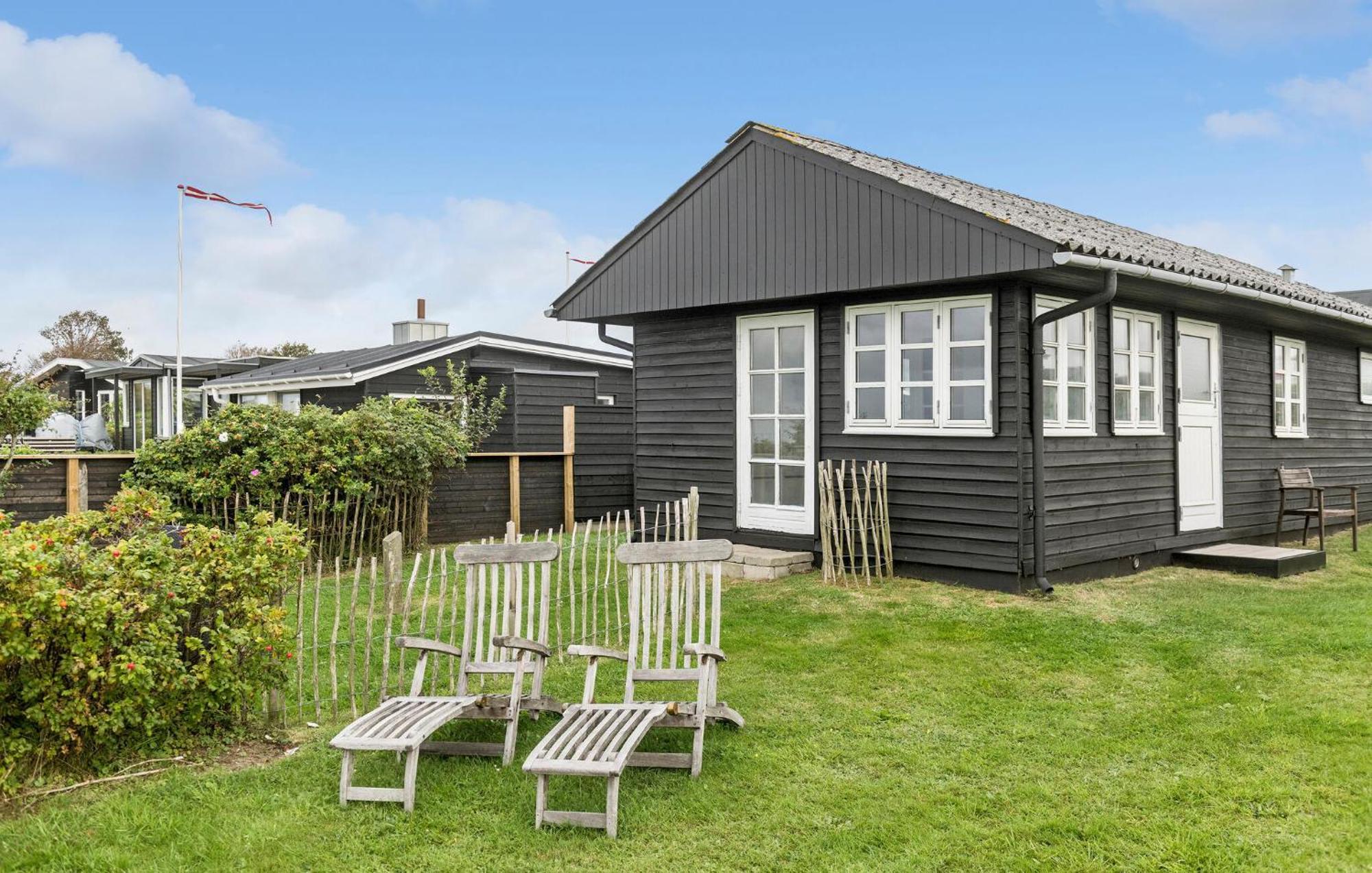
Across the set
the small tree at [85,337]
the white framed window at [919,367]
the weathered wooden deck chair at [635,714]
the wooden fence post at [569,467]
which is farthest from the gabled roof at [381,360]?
the small tree at [85,337]

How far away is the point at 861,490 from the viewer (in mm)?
9547

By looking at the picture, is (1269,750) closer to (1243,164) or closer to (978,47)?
(978,47)

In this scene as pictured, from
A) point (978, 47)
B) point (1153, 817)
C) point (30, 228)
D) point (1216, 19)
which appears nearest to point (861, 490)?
point (1153, 817)

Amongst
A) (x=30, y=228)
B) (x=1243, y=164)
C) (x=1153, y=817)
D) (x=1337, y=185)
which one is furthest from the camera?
(x=30, y=228)

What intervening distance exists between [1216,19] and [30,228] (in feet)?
81.7

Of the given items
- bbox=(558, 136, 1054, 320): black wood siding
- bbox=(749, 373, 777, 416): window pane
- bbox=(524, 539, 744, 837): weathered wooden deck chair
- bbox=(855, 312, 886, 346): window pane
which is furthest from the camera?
bbox=(749, 373, 777, 416): window pane

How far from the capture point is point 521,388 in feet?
57.5

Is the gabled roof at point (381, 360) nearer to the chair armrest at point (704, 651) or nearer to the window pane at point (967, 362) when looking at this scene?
the window pane at point (967, 362)

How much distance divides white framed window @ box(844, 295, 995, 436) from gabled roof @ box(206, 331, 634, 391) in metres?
10.9

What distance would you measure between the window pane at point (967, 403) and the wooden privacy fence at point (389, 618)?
256cm

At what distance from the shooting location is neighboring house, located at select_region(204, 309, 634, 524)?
14531 millimetres

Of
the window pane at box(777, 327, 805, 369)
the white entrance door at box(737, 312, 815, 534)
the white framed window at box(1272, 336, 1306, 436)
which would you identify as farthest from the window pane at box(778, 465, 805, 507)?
the white framed window at box(1272, 336, 1306, 436)

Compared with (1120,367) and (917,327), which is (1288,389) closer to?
(1120,367)

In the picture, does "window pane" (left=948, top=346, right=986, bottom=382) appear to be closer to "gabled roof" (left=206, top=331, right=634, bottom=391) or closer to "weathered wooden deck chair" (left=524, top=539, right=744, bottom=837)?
"weathered wooden deck chair" (left=524, top=539, right=744, bottom=837)
